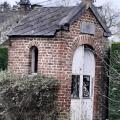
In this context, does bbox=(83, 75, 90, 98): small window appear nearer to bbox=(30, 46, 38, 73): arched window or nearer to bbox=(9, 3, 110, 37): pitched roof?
bbox=(30, 46, 38, 73): arched window

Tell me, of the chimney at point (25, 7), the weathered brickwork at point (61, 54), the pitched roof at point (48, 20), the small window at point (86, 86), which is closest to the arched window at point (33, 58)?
the weathered brickwork at point (61, 54)

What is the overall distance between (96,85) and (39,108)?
261 centimetres

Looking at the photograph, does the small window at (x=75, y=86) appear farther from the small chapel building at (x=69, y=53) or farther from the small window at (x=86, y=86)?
the small window at (x=86, y=86)

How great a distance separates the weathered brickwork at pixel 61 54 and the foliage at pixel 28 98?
0.39 metres

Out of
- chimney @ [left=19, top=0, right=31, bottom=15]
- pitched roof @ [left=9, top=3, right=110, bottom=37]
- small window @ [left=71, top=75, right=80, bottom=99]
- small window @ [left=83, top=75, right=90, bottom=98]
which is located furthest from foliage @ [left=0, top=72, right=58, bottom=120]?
chimney @ [left=19, top=0, right=31, bottom=15]

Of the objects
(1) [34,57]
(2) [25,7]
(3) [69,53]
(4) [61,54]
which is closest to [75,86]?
(3) [69,53]

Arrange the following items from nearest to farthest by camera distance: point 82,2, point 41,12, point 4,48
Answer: point 82,2, point 41,12, point 4,48

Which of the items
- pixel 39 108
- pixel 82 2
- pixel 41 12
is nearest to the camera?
pixel 39 108

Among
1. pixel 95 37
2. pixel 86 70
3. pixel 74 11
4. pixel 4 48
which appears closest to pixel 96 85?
pixel 86 70

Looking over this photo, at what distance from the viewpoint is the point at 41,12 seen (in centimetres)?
1766

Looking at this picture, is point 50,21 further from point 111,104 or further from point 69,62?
point 111,104

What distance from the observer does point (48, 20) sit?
16.7 metres

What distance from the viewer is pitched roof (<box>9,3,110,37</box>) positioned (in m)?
15.9

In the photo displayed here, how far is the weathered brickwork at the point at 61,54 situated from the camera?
1566 centimetres
